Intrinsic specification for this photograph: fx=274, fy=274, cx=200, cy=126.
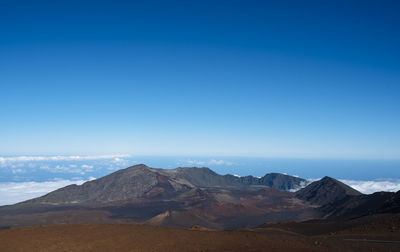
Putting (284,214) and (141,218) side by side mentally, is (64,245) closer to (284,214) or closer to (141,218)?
(141,218)

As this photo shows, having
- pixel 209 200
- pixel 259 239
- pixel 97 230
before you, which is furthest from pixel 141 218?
pixel 259 239

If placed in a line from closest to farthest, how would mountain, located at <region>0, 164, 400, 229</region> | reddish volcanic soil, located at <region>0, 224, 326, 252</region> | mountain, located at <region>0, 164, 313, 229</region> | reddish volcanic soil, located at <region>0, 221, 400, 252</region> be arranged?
reddish volcanic soil, located at <region>0, 221, 400, 252</region>
reddish volcanic soil, located at <region>0, 224, 326, 252</region>
mountain, located at <region>0, 164, 400, 229</region>
mountain, located at <region>0, 164, 313, 229</region>

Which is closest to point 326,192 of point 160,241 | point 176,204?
point 176,204

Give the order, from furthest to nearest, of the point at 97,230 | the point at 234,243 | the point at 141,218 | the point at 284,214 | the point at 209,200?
the point at 209,200 → the point at 284,214 → the point at 141,218 → the point at 97,230 → the point at 234,243

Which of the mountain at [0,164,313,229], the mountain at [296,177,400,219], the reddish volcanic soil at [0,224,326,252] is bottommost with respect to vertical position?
the mountain at [0,164,313,229]

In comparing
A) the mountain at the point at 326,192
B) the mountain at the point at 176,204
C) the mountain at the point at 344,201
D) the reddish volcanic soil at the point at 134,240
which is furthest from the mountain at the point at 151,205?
the reddish volcanic soil at the point at 134,240

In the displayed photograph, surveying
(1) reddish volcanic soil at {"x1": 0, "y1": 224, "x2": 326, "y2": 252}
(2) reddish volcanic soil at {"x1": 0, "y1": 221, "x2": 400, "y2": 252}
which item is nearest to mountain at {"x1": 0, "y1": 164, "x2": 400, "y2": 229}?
(2) reddish volcanic soil at {"x1": 0, "y1": 221, "x2": 400, "y2": 252}

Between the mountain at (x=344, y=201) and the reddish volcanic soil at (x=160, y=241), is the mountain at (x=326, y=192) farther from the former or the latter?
the reddish volcanic soil at (x=160, y=241)

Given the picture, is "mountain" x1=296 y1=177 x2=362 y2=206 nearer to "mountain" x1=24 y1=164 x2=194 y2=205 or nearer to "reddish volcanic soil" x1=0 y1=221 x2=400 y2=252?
"mountain" x1=24 y1=164 x2=194 y2=205
